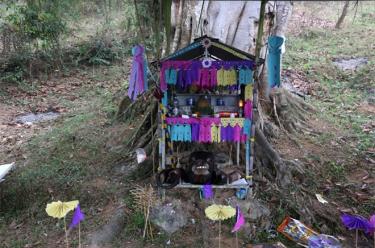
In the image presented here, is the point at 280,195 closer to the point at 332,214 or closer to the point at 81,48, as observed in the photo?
the point at 332,214

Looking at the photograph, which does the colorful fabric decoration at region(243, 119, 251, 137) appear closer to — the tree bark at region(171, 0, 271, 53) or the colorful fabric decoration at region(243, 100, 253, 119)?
the colorful fabric decoration at region(243, 100, 253, 119)

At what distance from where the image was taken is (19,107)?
29.4 feet

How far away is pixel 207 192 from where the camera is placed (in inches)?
189

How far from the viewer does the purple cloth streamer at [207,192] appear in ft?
15.6

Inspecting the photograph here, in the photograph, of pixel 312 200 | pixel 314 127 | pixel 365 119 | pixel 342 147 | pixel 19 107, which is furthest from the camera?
pixel 19 107

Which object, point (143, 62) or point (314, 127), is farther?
point (314, 127)

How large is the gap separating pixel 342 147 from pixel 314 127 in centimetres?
73

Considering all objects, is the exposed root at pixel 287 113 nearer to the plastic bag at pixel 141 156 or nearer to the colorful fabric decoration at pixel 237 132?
the colorful fabric decoration at pixel 237 132

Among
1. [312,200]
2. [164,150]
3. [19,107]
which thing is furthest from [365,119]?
[19,107]

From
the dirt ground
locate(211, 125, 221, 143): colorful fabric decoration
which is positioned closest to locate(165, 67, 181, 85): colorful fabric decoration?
locate(211, 125, 221, 143): colorful fabric decoration

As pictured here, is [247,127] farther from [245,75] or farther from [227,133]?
[245,75]

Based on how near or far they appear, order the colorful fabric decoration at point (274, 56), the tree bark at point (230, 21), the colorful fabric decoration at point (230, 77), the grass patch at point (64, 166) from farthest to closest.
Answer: the tree bark at point (230, 21), the grass patch at point (64, 166), the colorful fabric decoration at point (230, 77), the colorful fabric decoration at point (274, 56)

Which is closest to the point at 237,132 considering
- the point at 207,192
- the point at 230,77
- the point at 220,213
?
the point at 230,77

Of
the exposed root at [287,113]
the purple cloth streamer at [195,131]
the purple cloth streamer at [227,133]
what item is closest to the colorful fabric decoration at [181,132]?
the purple cloth streamer at [195,131]
